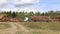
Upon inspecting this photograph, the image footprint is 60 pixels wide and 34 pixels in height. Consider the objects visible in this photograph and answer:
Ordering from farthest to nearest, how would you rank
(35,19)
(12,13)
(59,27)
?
1. (12,13)
2. (35,19)
3. (59,27)

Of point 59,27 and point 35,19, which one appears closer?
point 59,27

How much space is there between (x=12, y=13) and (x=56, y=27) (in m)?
70.2

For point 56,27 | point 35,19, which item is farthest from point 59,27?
point 35,19

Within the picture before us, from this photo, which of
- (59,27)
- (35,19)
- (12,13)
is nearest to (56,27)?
(59,27)

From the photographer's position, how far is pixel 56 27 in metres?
41.0

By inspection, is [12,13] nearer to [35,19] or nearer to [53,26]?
[35,19]

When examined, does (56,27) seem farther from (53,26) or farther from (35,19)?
(35,19)

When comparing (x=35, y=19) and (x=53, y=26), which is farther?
(x=35, y=19)

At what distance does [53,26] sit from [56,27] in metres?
1.20

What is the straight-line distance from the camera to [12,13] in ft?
358

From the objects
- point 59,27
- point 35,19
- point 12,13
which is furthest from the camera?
point 12,13

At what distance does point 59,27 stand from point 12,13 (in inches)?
2769

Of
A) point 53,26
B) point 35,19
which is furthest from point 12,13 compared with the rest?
point 53,26

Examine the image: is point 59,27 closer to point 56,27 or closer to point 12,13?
point 56,27
